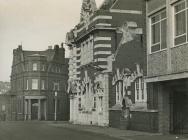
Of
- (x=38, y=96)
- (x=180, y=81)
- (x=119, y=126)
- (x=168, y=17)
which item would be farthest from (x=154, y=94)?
(x=38, y=96)

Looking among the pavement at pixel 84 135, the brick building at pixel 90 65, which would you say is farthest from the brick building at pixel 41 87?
the pavement at pixel 84 135

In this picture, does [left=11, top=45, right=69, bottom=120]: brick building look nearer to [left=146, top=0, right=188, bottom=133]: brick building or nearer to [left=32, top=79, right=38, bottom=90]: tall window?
[left=32, top=79, right=38, bottom=90]: tall window

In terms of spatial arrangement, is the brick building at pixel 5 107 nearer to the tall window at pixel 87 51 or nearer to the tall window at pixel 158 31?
the tall window at pixel 87 51

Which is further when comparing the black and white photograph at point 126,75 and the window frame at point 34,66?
the window frame at point 34,66

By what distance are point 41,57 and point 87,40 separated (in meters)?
43.8

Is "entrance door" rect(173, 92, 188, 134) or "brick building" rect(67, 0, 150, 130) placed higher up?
"brick building" rect(67, 0, 150, 130)

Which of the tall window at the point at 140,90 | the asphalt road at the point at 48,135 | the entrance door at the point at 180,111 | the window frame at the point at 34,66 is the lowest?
the asphalt road at the point at 48,135

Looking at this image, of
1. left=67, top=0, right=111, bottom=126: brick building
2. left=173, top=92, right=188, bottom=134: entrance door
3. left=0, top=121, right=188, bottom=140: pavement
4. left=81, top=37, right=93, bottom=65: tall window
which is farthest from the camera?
left=81, top=37, right=93, bottom=65: tall window

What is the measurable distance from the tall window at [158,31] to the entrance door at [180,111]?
3320mm

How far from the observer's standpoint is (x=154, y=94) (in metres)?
31.0

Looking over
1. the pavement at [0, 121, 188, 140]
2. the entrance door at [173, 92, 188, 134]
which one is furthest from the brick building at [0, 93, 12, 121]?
the entrance door at [173, 92, 188, 134]

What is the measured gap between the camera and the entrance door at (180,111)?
30.4 metres

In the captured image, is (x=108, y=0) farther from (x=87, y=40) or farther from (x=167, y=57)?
(x=167, y=57)

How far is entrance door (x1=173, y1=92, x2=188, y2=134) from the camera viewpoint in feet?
99.8
